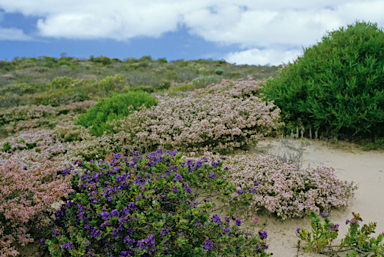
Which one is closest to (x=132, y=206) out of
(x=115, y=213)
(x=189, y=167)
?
(x=115, y=213)

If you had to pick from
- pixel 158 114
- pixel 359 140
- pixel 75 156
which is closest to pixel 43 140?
pixel 75 156

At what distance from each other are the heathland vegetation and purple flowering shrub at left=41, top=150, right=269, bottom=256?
0.02 meters

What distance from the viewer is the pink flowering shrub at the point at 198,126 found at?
18.8ft

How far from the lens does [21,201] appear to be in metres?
3.41

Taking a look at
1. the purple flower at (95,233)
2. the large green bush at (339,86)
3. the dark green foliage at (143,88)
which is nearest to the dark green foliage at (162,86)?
the dark green foliage at (143,88)

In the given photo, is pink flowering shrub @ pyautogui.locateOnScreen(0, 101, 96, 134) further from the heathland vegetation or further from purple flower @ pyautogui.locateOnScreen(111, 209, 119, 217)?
purple flower @ pyautogui.locateOnScreen(111, 209, 119, 217)

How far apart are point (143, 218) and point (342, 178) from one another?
434cm

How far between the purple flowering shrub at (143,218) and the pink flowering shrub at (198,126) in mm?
1900

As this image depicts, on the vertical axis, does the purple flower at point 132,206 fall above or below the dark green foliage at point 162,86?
below

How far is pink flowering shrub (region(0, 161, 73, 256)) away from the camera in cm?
318

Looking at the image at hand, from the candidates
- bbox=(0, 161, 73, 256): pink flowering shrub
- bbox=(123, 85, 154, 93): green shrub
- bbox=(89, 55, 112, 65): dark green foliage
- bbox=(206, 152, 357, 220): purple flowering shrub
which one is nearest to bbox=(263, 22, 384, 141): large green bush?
bbox=(206, 152, 357, 220): purple flowering shrub

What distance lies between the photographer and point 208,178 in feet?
12.2

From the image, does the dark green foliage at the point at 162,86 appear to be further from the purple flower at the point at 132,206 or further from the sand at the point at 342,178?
the purple flower at the point at 132,206

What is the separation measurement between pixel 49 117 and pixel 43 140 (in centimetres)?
352
